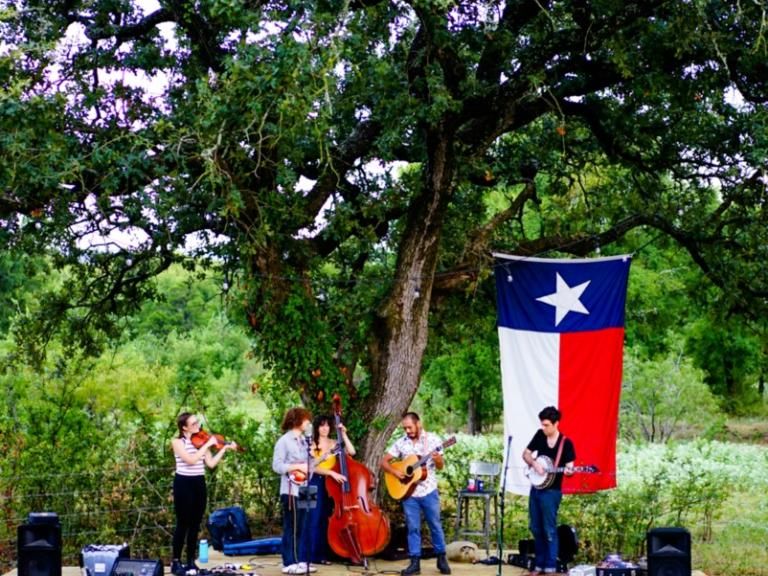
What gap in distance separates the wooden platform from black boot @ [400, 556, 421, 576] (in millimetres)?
104

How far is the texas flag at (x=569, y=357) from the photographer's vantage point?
475 inches

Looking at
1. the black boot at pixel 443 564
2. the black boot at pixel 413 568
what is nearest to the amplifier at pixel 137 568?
the black boot at pixel 413 568

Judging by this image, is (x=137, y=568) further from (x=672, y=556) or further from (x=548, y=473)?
(x=672, y=556)

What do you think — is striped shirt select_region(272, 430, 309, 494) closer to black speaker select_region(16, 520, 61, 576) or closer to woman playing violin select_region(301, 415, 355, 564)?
woman playing violin select_region(301, 415, 355, 564)

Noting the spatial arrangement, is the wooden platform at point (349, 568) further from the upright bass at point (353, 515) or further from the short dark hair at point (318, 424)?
the short dark hair at point (318, 424)

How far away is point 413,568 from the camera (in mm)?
10172

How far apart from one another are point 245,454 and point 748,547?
6.35 meters

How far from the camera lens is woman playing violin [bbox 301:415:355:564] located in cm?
1019

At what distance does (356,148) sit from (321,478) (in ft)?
13.2

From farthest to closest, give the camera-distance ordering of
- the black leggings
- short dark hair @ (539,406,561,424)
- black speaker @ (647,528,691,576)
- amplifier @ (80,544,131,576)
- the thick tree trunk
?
the thick tree trunk < short dark hair @ (539,406,561,424) < the black leggings < amplifier @ (80,544,131,576) < black speaker @ (647,528,691,576)

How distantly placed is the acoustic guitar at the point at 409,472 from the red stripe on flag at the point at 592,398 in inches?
89.3

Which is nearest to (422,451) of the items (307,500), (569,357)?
(307,500)

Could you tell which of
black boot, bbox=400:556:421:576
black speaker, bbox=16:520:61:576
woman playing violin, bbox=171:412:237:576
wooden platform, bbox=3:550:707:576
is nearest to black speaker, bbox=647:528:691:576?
wooden platform, bbox=3:550:707:576

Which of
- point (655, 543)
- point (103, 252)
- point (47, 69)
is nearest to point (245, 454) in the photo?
point (103, 252)
